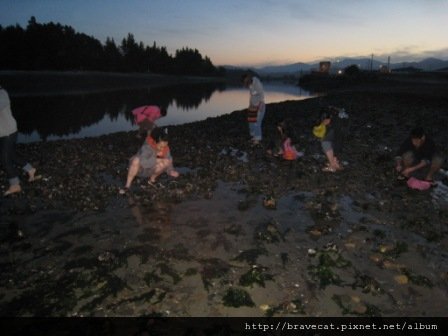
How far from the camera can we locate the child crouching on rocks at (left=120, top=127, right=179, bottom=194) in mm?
9996

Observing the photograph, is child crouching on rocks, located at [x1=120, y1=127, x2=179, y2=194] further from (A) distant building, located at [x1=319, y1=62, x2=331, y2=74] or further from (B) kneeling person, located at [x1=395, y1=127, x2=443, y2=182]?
(A) distant building, located at [x1=319, y1=62, x2=331, y2=74]

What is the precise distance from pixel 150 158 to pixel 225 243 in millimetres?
4049

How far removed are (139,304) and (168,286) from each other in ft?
1.92

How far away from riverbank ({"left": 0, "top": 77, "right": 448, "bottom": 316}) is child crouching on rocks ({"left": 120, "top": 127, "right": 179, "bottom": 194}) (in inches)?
17.4

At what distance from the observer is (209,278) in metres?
5.95

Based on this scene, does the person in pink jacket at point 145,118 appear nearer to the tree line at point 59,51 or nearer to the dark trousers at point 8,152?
the dark trousers at point 8,152

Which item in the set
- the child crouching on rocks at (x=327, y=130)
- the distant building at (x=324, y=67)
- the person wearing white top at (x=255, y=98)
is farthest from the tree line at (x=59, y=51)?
the child crouching on rocks at (x=327, y=130)

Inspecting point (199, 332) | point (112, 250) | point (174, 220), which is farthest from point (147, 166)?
point (199, 332)

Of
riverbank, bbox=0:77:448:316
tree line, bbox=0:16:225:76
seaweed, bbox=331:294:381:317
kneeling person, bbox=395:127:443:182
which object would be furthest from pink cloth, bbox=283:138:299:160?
tree line, bbox=0:16:225:76

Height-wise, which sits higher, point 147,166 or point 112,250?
point 147,166

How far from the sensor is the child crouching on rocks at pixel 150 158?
9996 millimetres

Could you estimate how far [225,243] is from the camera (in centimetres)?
715

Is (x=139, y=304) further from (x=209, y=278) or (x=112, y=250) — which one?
(x=112, y=250)

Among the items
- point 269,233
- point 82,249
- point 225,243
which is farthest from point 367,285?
point 82,249
